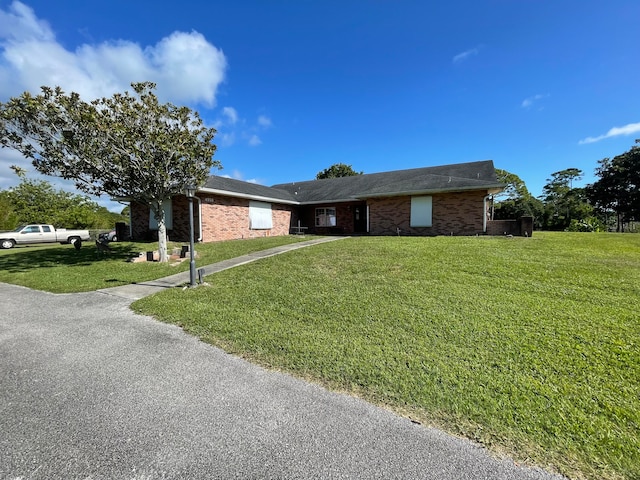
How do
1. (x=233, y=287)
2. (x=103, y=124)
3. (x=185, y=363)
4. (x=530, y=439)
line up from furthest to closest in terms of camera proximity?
(x=103, y=124) < (x=233, y=287) < (x=185, y=363) < (x=530, y=439)

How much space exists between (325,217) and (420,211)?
7218mm

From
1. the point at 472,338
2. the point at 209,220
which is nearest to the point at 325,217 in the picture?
the point at 209,220

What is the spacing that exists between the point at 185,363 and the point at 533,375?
3.77 meters

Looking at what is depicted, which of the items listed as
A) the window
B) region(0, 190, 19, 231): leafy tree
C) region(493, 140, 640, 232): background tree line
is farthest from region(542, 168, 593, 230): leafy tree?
region(0, 190, 19, 231): leafy tree

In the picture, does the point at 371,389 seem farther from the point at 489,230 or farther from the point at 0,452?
the point at 489,230

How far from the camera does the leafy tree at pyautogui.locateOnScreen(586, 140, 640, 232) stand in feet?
91.7

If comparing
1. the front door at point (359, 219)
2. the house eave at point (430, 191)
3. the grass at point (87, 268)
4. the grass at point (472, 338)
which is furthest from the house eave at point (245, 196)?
the grass at point (472, 338)

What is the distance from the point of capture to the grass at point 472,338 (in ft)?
7.52

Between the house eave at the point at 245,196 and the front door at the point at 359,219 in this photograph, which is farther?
the front door at the point at 359,219

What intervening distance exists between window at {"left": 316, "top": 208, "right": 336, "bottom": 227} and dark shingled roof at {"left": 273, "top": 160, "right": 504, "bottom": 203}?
0.95 m

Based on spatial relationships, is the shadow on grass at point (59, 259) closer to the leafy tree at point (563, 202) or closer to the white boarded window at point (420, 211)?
the white boarded window at point (420, 211)

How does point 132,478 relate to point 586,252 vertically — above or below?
below

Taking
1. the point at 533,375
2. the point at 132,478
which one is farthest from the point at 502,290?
the point at 132,478

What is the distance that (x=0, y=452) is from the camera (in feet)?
6.64
